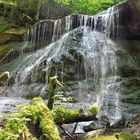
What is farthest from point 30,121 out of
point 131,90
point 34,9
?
point 34,9

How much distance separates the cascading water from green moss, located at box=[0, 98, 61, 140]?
19.7 feet

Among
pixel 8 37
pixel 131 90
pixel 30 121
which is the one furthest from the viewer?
pixel 8 37

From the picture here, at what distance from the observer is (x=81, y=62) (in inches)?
585

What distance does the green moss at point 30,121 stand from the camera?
461 centimetres

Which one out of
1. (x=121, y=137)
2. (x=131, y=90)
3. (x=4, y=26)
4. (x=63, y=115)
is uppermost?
(x=4, y=26)

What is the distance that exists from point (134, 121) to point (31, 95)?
20.2 ft

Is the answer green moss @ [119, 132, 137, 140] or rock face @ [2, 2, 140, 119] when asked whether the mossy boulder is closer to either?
rock face @ [2, 2, 140, 119]

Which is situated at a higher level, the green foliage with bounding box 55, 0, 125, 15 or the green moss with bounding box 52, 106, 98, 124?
the green foliage with bounding box 55, 0, 125, 15

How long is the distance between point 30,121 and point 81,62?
9459 millimetres

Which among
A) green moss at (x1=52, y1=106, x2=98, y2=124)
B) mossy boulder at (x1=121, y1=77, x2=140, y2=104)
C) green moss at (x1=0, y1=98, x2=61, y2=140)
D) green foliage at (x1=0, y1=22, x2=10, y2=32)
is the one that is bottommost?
mossy boulder at (x1=121, y1=77, x2=140, y2=104)

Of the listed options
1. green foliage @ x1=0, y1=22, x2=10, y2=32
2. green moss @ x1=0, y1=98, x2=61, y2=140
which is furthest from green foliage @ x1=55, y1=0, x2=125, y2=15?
green moss @ x1=0, y1=98, x2=61, y2=140

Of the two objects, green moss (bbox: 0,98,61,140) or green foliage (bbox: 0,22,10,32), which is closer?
green moss (bbox: 0,98,61,140)

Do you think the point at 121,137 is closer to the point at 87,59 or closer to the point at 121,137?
the point at 121,137

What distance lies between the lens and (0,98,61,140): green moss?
4.61m
